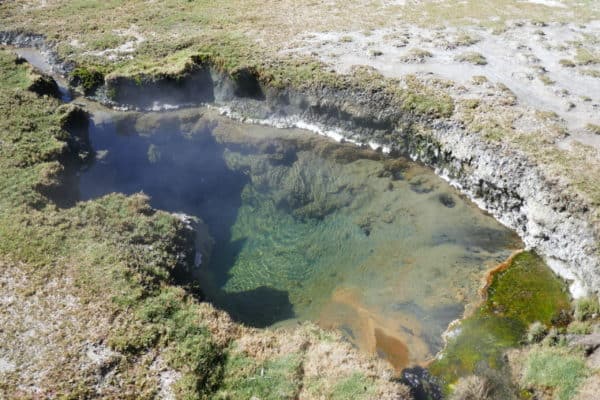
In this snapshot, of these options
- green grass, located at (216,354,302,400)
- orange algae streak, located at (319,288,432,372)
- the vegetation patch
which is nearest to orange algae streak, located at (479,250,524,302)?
orange algae streak, located at (319,288,432,372)

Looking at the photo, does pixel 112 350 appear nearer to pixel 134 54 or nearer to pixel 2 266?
pixel 2 266

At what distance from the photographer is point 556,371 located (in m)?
19.3

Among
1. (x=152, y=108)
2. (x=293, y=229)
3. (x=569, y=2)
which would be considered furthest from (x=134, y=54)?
(x=569, y=2)

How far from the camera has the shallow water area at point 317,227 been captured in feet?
79.3

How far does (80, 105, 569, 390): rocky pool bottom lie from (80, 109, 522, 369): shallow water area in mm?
86

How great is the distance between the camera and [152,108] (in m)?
43.4

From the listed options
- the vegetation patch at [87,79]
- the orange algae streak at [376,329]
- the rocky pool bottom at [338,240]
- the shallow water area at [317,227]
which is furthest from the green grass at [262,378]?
the vegetation patch at [87,79]

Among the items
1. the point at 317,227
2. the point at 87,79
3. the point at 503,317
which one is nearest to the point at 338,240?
the point at 317,227

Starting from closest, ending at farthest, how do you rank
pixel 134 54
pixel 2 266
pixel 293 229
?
pixel 2 266
pixel 293 229
pixel 134 54

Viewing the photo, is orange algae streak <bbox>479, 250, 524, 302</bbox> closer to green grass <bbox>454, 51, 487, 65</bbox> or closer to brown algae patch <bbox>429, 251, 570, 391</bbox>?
brown algae patch <bbox>429, 251, 570, 391</bbox>

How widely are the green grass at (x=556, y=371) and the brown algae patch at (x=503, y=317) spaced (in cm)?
127

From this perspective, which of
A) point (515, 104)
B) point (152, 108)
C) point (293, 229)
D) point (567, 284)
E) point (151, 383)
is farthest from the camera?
point (152, 108)

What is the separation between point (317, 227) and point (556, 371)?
16.0m

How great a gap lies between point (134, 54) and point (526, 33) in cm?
4338
